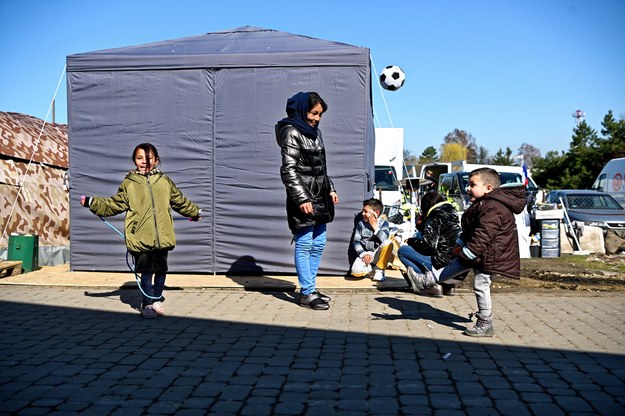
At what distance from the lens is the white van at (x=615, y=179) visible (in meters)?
20.9

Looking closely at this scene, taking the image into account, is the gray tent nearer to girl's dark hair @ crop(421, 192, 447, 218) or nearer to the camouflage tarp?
girl's dark hair @ crop(421, 192, 447, 218)

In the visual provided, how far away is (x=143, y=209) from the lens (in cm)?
604

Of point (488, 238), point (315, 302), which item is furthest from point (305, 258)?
point (488, 238)

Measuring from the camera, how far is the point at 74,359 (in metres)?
4.55

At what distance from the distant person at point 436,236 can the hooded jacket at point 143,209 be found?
8.97ft

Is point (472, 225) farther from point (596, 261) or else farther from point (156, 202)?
point (596, 261)

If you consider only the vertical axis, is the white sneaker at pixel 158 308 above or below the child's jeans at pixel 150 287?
below

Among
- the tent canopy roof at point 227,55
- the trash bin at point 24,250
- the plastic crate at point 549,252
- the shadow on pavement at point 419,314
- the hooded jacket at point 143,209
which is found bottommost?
the shadow on pavement at point 419,314

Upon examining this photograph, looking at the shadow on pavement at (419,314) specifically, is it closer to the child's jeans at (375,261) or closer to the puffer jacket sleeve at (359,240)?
the child's jeans at (375,261)

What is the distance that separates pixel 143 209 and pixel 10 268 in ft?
12.3

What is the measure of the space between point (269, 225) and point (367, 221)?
4.28ft

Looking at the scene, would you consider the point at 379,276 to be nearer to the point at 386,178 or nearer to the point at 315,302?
the point at 315,302

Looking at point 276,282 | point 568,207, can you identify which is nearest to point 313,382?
point 276,282

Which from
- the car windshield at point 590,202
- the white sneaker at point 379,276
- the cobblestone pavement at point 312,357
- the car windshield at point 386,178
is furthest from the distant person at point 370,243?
the car windshield at point 590,202
